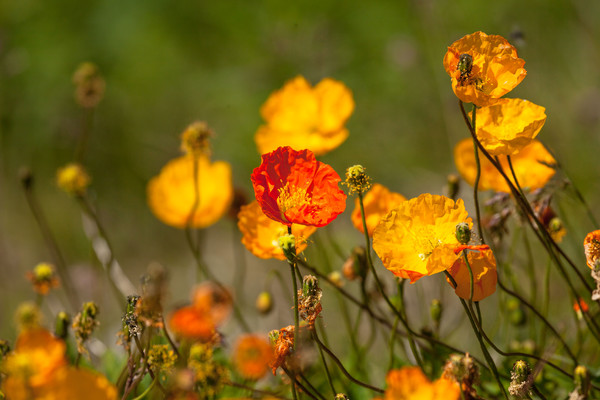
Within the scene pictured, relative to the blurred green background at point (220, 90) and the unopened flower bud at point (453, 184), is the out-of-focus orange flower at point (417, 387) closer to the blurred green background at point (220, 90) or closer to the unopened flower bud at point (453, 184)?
the unopened flower bud at point (453, 184)

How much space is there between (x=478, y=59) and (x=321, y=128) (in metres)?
0.92

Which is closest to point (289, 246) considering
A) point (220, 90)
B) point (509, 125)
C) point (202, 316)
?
point (202, 316)

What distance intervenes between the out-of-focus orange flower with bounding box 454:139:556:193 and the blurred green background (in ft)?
5.58

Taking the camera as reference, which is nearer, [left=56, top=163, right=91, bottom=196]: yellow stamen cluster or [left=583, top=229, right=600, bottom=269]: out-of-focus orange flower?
[left=583, top=229, right=600, bottom=269]: out-of-focus orange flower

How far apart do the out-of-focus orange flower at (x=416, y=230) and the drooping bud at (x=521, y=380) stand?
0.81ft

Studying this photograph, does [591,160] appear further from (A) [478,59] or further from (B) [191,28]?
(B) [191,28]

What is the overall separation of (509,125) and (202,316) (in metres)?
0.73

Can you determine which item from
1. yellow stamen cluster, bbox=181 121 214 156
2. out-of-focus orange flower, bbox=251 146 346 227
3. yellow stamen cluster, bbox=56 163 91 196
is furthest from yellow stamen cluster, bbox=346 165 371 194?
yellow stamen cluster, bbox=56 163 91 196

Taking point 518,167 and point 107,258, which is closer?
point 518,167

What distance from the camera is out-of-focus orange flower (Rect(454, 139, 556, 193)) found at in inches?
63.4

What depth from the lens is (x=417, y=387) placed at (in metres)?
1.05

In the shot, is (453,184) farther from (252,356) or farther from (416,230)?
(252,356)

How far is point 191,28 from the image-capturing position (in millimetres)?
4426

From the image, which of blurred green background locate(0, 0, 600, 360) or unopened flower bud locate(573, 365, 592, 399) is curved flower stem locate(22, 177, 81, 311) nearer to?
blurred green background locate(0, 0, 600, 360)
